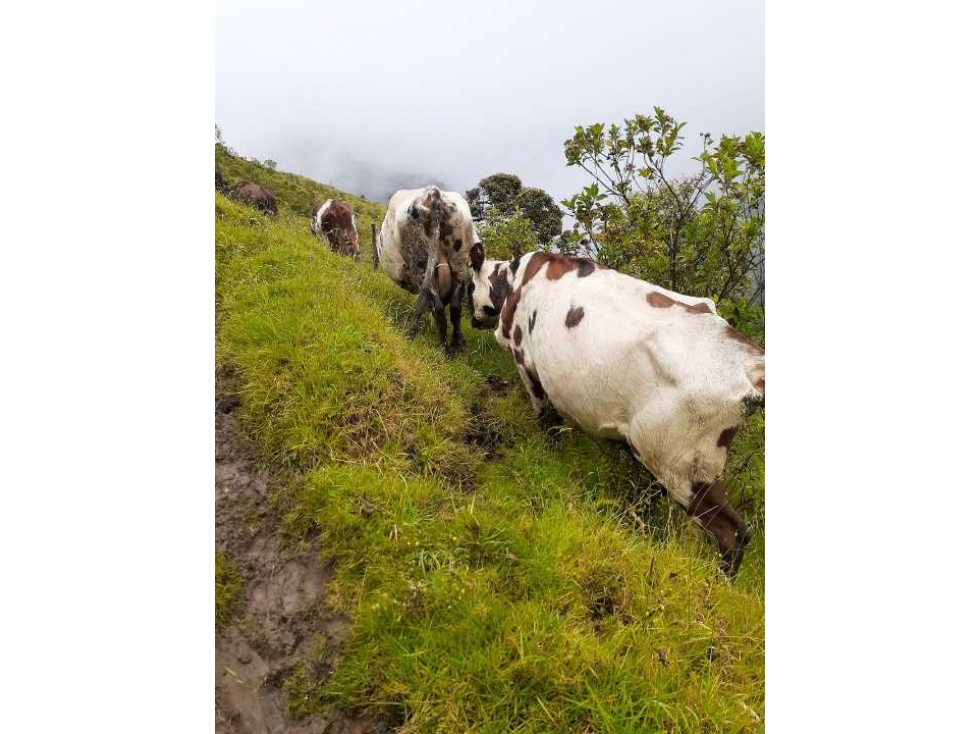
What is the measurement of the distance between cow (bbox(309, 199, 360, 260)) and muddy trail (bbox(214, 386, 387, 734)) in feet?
19.6

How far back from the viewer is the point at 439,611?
5.65 ft

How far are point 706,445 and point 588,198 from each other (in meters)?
2.09

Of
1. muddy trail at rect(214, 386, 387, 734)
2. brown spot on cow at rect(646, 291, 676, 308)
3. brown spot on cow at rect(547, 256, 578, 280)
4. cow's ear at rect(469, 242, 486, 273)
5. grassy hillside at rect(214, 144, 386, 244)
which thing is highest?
grassy hillside at rect(214, 144, 386, 244)

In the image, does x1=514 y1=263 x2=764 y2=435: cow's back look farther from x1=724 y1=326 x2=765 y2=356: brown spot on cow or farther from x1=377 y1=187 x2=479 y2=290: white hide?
x1=377 y1=187 x2=479 y2=290: white hide

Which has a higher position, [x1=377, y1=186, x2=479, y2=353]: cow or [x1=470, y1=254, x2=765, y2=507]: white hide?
[x1=377, y1=186, x2=479, y2=353]: cow

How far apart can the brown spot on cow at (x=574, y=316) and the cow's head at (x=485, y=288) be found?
118 cm

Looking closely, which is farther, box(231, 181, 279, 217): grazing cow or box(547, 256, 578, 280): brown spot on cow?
box(231, 181, 279, 217): grazing cow

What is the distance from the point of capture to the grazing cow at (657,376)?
7.39 feet

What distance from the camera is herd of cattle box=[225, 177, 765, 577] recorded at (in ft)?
7.43

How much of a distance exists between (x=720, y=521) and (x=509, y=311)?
1.98 meters

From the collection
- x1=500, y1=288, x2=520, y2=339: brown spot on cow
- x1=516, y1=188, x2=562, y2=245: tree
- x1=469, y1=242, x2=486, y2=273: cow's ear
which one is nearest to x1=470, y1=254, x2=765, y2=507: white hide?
x1=500, y1=288, x2=520, y2=339: brown spot on cow

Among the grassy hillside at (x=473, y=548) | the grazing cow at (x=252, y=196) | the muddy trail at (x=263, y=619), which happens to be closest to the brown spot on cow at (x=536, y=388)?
the grassy hillside at (x=473, y=548)

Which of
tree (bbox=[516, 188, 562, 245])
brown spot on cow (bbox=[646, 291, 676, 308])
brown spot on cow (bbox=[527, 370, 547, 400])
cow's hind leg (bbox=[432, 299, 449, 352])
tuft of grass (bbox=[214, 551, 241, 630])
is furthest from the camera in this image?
tree (bbox=[516, 188, 562, 245])

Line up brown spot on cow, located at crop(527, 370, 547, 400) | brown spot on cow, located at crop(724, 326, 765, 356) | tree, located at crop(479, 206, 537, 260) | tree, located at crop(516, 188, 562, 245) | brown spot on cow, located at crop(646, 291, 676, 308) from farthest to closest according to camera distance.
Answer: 1. tree, located at crop(479, 206, 537, 260)
2. tree, located at crop(516, 188, 562, 245)
3. brown spot on cow, located at crop(527, 370, 547, 400)
4. brown spot on cow, located at crop(646, 291, 676, 308)
5. brown spot on cow, located at crop(724, 326, 765, 356)
